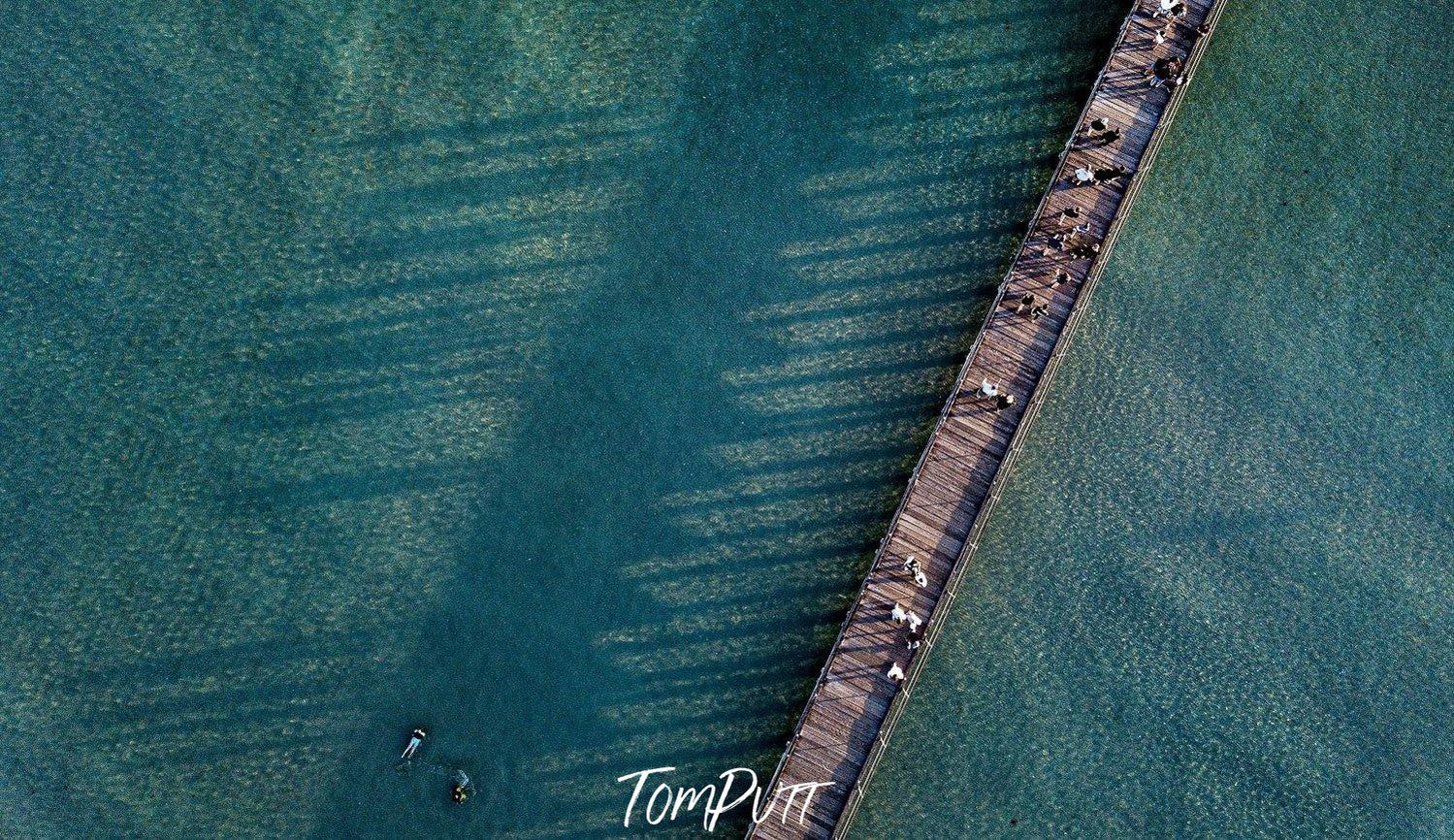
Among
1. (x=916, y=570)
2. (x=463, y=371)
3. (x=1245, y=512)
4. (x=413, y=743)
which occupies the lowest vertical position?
(x=413, y=743)

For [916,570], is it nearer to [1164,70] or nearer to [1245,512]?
[1245,512]

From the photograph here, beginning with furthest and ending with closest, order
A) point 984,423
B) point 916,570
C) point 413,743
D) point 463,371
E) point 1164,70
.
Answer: point 463,371 → point 1164,70 → point 984,423 → point 413,743 → point 916,570

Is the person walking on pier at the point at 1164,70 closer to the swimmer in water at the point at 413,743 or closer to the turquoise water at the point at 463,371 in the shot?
the turquoise water at the point at 463,371

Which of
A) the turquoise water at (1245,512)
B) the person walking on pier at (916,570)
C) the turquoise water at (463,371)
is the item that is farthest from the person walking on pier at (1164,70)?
the person walking on pier at (916,570)

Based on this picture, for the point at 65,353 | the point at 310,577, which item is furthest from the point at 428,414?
the point at 65,353

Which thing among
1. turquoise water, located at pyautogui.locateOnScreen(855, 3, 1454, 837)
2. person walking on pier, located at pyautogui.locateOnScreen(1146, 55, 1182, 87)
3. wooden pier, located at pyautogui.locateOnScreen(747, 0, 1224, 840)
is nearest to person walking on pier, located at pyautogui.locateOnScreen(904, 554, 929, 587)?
wooden pier, located at pyautogui.locateOnScreen(747, 0, 1224, 840)

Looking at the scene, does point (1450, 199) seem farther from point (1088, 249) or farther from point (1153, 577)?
point (1153, 577)

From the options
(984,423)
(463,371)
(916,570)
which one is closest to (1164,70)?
(984,423)
